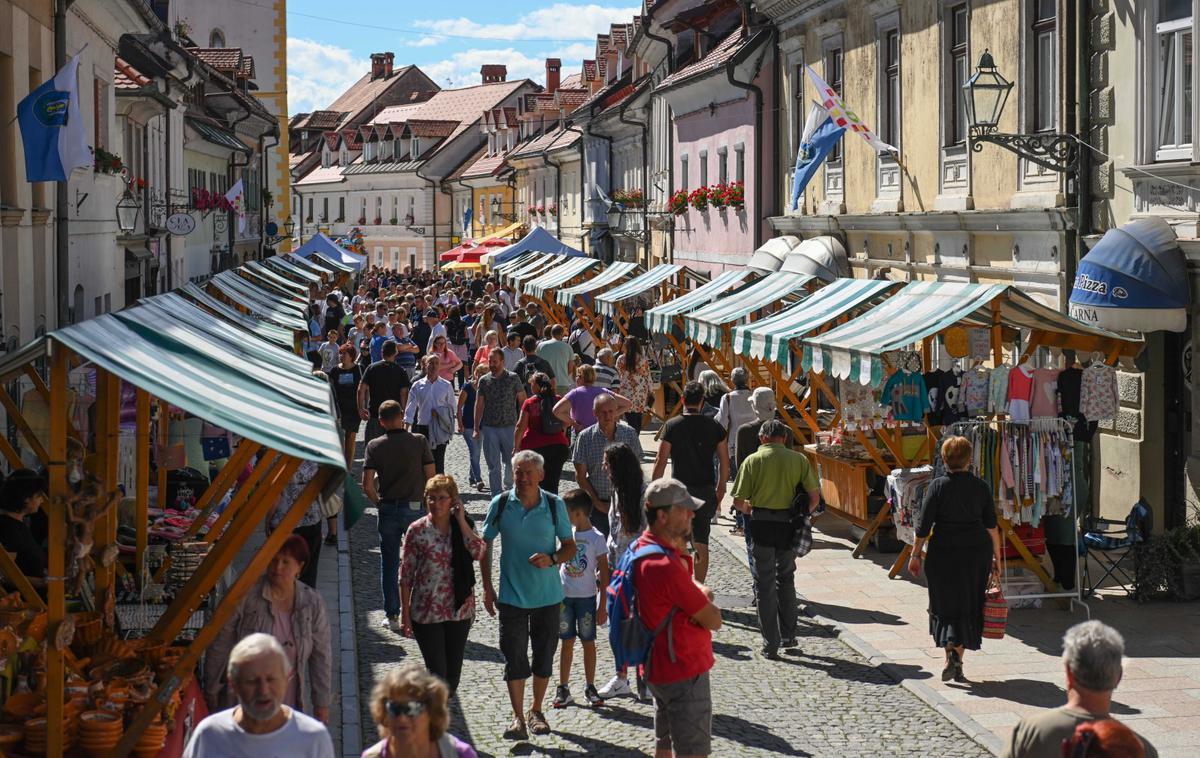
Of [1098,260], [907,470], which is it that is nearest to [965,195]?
[1098,260]

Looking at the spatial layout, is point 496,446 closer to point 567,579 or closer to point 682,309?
point 682,309

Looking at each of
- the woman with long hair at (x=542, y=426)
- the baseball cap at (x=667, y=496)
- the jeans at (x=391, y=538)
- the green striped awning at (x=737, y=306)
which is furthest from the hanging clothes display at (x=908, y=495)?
the baseball cap at (x=667, y=496)

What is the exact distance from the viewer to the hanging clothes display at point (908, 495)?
40.4 feet

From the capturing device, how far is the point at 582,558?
30.6 ft

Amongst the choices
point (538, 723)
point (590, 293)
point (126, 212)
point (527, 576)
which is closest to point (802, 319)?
point (527, 576)

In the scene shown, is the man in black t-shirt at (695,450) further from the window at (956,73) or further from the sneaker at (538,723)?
the window at (956,73)

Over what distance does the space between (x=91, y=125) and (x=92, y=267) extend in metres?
1.91

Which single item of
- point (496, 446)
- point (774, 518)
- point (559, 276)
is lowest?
point (774, 518)

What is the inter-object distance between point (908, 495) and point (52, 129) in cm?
807

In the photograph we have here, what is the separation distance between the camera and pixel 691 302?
68.2 ft

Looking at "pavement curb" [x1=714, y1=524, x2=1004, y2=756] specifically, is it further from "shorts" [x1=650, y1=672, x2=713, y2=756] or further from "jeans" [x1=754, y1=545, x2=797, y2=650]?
"shorts" [x1=650, y1=672, x2=713, y2=756]

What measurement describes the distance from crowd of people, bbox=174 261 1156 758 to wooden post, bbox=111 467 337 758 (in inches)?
11.5

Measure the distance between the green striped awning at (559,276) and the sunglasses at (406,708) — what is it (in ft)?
84.0

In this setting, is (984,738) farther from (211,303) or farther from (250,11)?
(250,11)
